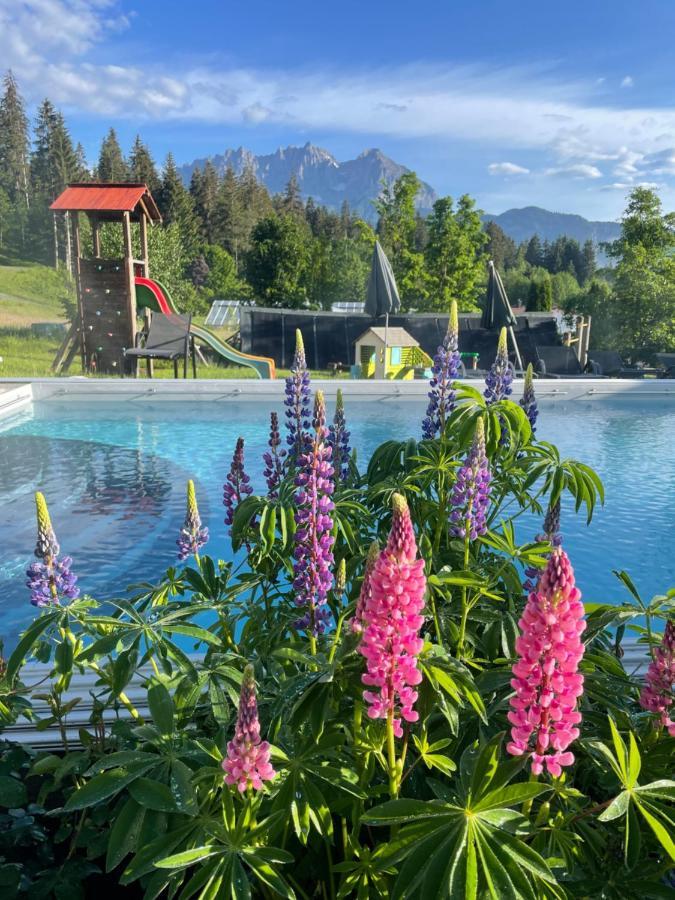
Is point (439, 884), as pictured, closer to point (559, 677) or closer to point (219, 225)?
point (559, 677)

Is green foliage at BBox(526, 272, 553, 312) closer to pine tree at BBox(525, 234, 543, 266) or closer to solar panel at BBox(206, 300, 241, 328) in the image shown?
solar panel at BBox(206, 300, 241, 328)

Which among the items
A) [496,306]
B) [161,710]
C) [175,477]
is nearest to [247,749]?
[161,710]

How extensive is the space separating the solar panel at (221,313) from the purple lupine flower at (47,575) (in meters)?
39.0

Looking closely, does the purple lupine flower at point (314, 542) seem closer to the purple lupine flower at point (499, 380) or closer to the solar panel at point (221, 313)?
the purple lupine flower at point (499, 380)

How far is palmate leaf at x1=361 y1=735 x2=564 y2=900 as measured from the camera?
0.93 metres

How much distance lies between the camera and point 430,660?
126 centimetres

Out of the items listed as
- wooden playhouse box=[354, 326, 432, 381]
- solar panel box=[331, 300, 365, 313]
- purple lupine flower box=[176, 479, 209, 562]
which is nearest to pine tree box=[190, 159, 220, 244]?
solar panel box=[331, 300, 365, 313]

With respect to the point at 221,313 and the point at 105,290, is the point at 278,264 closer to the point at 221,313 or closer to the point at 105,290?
the point at 221,313

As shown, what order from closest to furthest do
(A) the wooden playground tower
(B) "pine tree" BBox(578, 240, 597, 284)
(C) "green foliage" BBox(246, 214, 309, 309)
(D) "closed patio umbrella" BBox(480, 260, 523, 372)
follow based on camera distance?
(A) the wooden playground tower → (D) "closed patio umbrella" BBox(480, 260, 523, 372) → (C) "green foliage" BBox(246, 214, 309, 309) → (B) "pine tree" BBox(578, 240, 597, 284)

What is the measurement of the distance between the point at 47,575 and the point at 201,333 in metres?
16.7

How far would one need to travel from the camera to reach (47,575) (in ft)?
6.48

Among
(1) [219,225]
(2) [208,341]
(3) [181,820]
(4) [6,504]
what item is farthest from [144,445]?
(1) [219,225]

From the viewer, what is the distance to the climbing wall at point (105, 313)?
55.6 feet

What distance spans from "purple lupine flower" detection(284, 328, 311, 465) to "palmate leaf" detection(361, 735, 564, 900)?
1.61 metres
